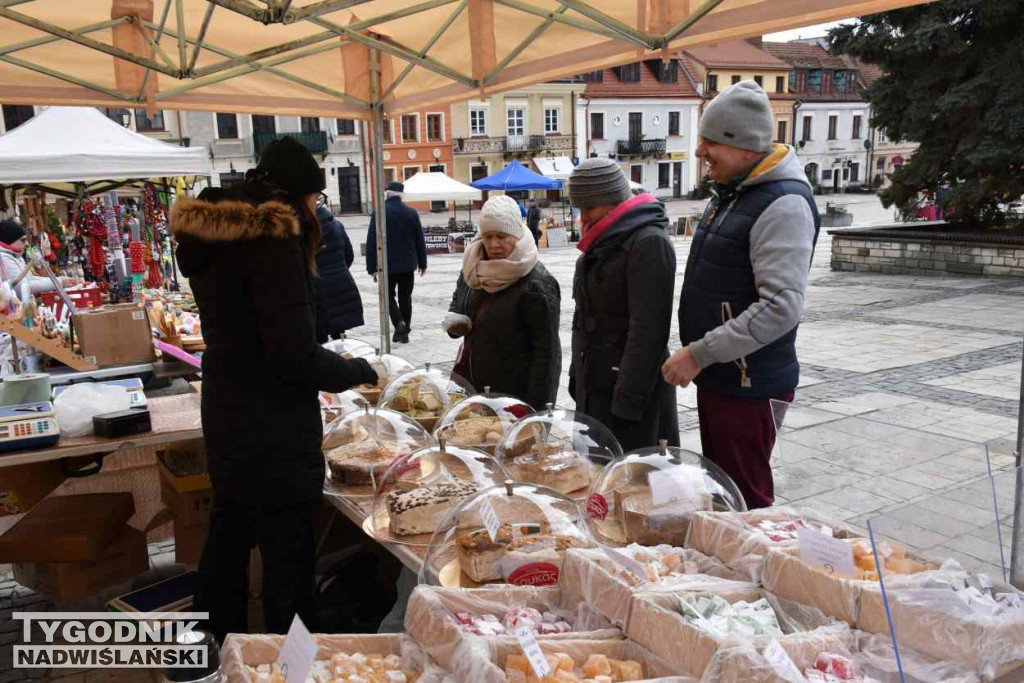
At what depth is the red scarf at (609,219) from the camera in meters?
2.98

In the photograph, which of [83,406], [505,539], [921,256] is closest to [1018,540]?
[505,539]

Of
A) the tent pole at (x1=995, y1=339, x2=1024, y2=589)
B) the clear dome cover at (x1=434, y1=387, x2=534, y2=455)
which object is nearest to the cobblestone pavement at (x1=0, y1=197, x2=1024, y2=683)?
the tent pole at (x1=995, y1=339, x2=1024, y2=589)

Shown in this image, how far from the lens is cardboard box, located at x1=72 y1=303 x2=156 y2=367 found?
16.1 feet

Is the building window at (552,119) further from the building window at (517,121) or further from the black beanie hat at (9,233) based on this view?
the black beanie hat at (9,233)

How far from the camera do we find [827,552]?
1.62 metres

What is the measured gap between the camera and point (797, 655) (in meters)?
1.40

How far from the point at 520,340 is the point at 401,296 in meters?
6.19

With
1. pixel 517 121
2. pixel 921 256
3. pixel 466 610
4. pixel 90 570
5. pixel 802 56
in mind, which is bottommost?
pixel 90 570

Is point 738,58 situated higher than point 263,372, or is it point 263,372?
point 738,58

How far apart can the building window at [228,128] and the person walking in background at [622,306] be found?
127 feet

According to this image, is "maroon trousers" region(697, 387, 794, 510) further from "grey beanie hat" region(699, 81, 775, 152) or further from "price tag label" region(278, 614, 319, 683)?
"price tag label" region(278, 614, 319, 683)

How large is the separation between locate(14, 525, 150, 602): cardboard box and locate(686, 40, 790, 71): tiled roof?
49246 mm

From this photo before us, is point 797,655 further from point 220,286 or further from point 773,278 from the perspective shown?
point 220,286

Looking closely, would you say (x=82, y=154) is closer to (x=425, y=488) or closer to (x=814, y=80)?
(x=425, y=488)
